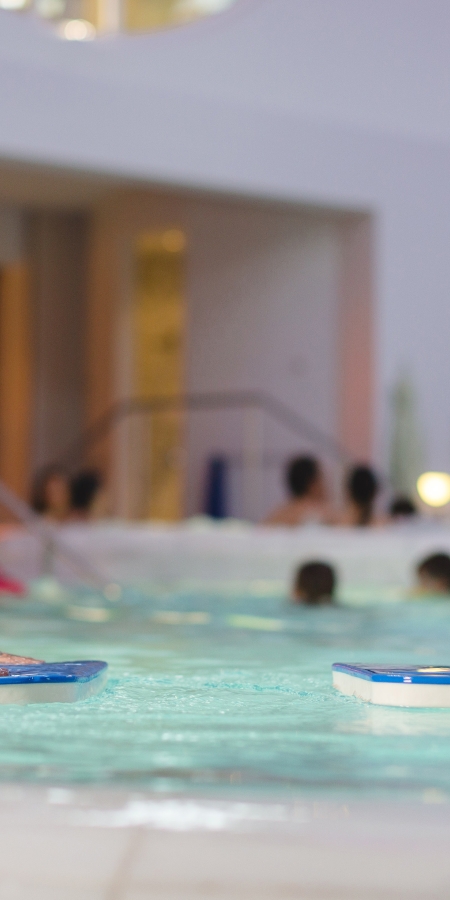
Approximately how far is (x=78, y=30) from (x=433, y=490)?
4.08 metres

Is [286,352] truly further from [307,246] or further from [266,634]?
[266,634]

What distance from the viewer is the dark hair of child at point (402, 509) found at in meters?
7.90

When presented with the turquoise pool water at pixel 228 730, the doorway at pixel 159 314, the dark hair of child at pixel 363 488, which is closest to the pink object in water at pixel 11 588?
the turquoise pool water at pixel 228 730

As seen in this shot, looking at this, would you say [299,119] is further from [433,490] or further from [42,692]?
[42,692]

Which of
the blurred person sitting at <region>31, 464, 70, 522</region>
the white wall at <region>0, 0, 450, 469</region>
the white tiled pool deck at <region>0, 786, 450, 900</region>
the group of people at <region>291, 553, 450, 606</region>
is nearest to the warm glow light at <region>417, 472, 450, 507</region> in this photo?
the white wall at <region>0, 0, 450, 469</region>

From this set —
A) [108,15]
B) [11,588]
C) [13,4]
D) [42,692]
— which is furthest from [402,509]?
[42,692]

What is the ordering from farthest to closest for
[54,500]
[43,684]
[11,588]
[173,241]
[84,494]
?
[173,241], [84,494], [54,500], [11,588], [43,684]

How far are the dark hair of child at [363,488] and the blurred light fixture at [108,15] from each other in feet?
10.2

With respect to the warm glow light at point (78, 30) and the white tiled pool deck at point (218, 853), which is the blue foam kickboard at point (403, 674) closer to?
the white tiled pool deck at point (218, 853)

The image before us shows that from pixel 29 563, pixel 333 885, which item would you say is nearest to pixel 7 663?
pixel 333 885

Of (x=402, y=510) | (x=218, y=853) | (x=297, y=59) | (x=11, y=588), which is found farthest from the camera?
(x=297, y=59)

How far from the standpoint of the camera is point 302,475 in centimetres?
739

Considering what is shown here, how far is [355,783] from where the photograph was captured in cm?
154

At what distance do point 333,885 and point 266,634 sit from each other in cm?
294
